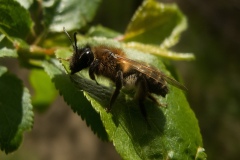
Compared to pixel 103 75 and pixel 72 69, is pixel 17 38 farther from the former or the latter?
pixel 103 75

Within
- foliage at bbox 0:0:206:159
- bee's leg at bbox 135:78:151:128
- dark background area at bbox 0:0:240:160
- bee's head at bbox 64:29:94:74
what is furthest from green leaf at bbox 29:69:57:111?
dark background area at bbox 0:0:240:160

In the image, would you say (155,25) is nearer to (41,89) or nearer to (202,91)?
(41,89)

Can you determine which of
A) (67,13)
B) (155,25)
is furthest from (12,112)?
(155,25)

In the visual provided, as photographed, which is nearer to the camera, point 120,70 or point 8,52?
point 8,52

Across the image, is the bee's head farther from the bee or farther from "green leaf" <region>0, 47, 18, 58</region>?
"green leaf" <region>0, 47, 18, 58</region>

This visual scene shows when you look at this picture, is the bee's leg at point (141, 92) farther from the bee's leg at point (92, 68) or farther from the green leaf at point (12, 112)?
the green leaf at point (12, 112)
